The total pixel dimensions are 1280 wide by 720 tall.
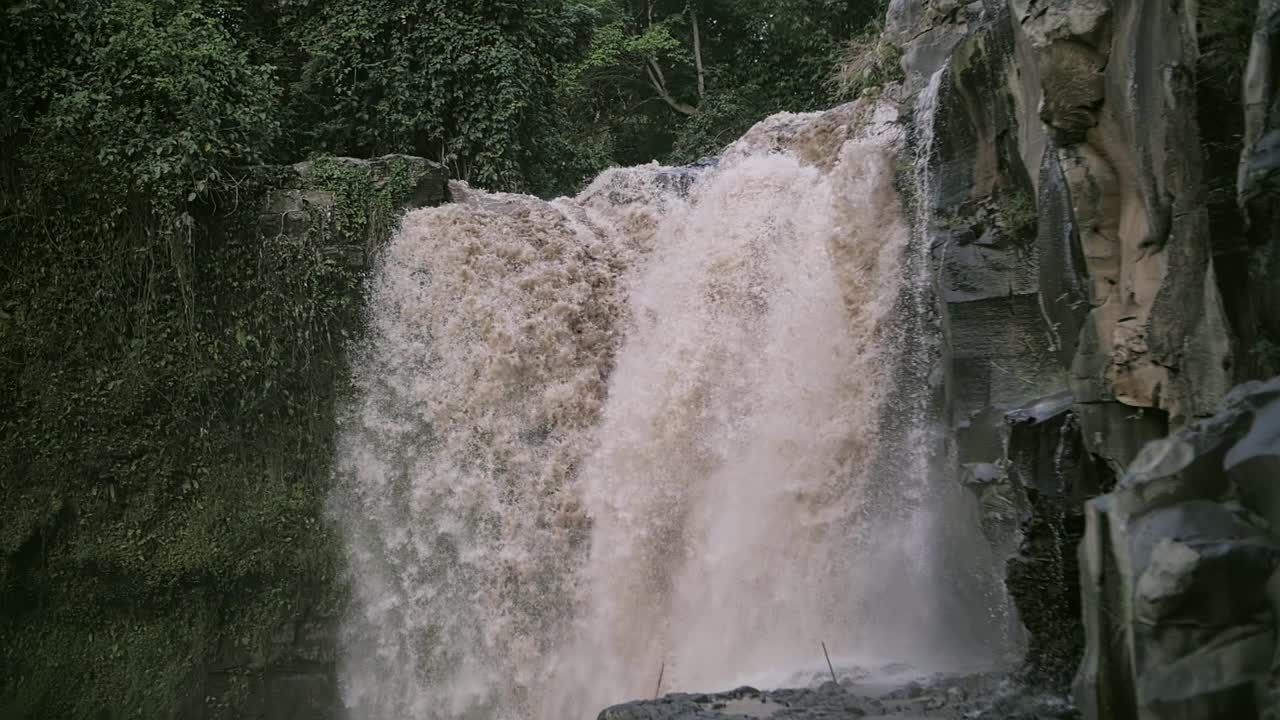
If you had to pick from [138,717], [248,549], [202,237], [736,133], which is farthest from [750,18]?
[138,717]

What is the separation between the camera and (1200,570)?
360cm

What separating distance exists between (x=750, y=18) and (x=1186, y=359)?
49.5ft

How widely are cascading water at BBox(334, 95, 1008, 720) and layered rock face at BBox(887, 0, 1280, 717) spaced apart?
0.99 meters

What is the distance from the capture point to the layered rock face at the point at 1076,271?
15.7 ft

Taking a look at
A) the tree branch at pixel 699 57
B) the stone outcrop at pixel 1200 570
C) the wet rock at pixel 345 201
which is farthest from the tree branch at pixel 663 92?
the stone outcrop at pixel 1200 570

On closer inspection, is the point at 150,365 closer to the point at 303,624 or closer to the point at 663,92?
the point at 303,624

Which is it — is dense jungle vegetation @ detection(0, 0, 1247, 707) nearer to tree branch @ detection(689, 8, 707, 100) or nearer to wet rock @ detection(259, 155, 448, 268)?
wet rock @ detection(259, 155, 448, 268)

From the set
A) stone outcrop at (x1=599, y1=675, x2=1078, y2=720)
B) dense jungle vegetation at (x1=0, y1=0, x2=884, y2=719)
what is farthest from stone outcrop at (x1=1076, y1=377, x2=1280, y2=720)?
dense jungle vegetation at (x1=0, y1=0, x2=884, y2=719)

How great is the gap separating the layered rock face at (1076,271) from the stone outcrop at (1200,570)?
3 cm

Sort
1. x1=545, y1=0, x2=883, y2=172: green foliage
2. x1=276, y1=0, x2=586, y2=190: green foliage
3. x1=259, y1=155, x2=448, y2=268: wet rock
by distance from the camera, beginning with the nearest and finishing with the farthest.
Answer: x1=259, y1=155, x2=448, y2=268: wet rock
x1=276, y1=0, x2=586, y2=190: green foliage
x1=545, y1=0, x2=883, y2=172: green foliage

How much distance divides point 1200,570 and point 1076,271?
3.82 meters

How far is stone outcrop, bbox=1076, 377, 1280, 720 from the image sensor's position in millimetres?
3547

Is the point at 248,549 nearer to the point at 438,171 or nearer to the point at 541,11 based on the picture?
the point at 438,171

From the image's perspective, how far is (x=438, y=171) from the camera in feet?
38.0
